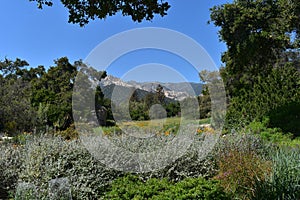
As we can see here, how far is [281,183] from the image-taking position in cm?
288

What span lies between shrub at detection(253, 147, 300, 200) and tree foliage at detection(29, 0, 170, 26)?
76.5 inches

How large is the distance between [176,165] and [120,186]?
1022 mm

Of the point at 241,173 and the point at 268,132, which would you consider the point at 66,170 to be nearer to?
the point at 241,173

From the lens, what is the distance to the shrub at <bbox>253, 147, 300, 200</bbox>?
111 inches

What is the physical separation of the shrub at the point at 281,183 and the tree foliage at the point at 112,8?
1943 millimetres

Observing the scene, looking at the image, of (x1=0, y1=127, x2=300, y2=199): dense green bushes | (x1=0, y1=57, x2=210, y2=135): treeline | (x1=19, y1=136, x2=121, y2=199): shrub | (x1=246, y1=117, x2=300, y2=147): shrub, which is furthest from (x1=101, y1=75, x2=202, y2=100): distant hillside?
(x1=19, y1=136, x2=121, y2=199): shrub

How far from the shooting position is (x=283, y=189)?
2.86 meters

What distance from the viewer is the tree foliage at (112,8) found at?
8.96ft

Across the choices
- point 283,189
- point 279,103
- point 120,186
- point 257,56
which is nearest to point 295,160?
point 283,189

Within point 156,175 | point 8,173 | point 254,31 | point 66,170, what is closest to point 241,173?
point 156,175

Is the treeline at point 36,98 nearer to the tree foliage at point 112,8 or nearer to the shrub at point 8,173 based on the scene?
the shrub at point 8,173

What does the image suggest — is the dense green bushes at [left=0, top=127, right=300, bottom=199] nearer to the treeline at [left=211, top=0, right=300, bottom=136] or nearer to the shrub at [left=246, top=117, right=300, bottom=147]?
the shrub at [left=246, top=117, right=300, bottom=147]

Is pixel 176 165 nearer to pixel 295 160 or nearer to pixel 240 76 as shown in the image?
pixel 295 160

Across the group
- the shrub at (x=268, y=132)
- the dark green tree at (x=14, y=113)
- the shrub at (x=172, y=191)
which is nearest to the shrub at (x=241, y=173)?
the shrub at (x=172, y=191)
